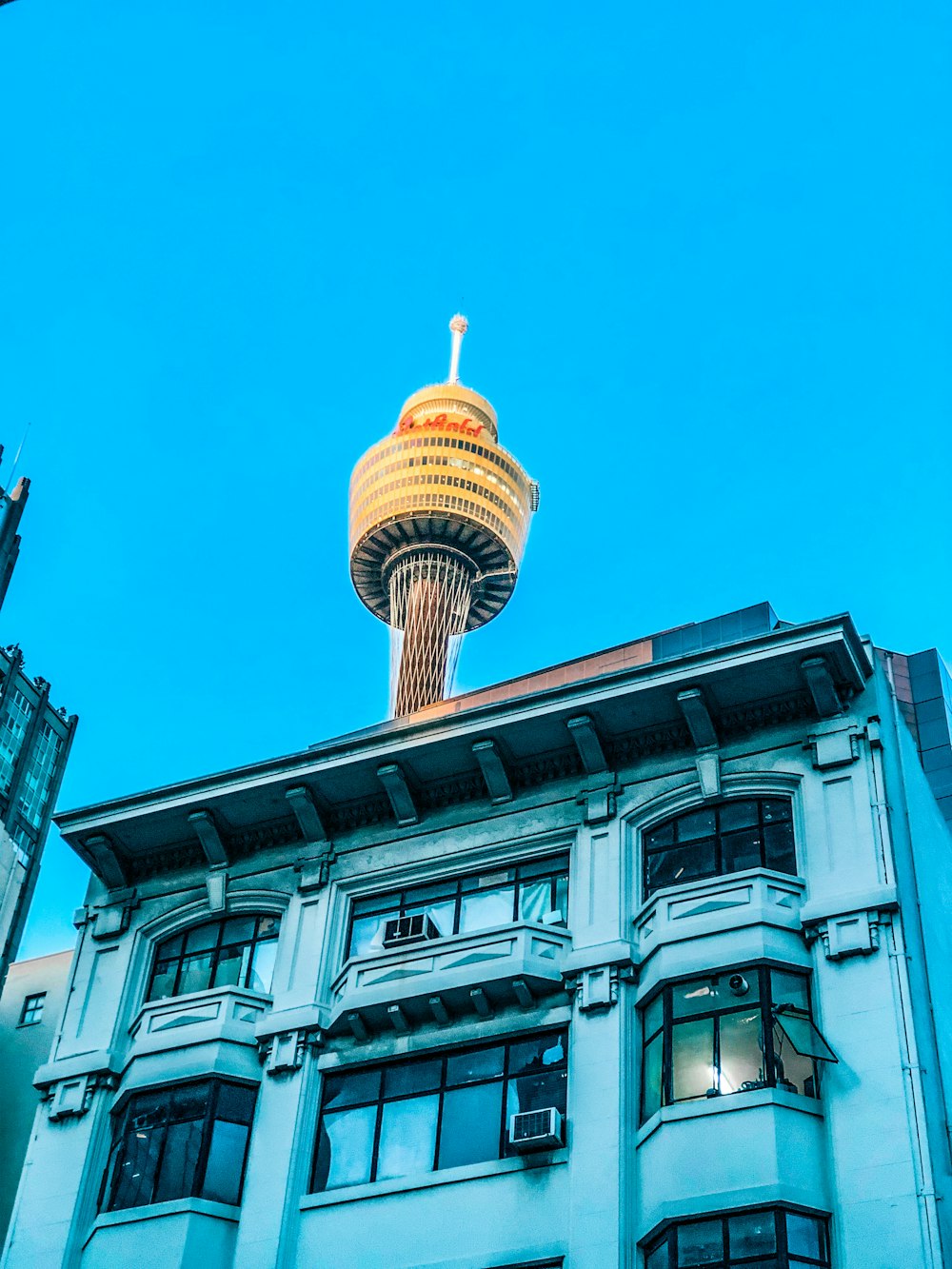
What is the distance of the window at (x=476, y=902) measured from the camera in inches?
1260

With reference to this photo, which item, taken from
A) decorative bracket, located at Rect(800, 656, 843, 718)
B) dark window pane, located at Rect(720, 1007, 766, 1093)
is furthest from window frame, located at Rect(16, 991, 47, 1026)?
decorative bracket, located at Rect(800, 656, 843, 718)

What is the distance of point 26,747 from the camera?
13225cm

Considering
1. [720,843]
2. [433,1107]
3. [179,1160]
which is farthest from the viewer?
[720,843]

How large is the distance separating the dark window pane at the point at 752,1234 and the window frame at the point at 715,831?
20.8 feet

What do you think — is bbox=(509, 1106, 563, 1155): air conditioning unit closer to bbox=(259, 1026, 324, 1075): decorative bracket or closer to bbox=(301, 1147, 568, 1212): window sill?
bbox=(301, 1147, 568, 1212): window sill

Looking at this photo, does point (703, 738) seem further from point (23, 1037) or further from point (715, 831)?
point (23, 1037)

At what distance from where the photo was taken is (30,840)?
135250mm

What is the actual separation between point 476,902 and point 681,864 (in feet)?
13.8

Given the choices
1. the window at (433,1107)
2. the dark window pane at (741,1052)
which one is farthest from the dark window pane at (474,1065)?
the dark window pane at (741,1052)

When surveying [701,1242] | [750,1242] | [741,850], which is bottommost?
[750,1242]

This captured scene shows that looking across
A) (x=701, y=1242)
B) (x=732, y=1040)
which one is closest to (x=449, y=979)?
(x=732, y=1040)

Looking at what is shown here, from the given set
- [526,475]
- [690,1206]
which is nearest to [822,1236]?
[690,1206]

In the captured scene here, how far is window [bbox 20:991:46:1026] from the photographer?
1759 inches

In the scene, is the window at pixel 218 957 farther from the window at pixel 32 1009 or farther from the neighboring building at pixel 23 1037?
the window at pixel 32 1009
